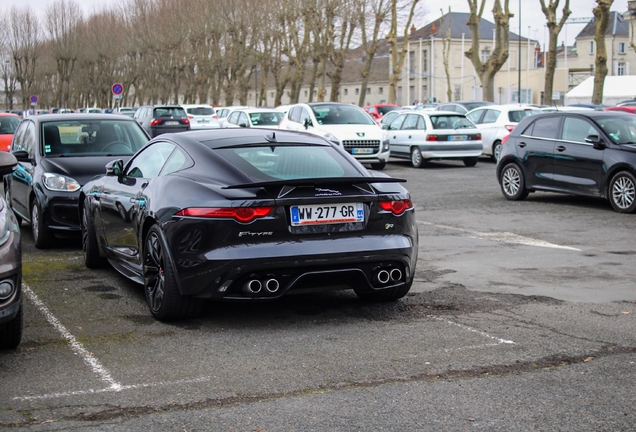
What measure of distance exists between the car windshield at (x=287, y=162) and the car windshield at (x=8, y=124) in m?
19.5

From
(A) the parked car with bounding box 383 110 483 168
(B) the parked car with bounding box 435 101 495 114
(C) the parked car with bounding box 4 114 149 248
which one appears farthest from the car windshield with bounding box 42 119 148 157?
(B) the parked car with bounding box 435 101 495 114

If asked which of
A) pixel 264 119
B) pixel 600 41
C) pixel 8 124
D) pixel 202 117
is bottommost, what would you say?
pixel 8 124

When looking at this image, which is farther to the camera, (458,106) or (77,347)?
(458,106)

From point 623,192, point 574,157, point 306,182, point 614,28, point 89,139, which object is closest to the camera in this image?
point 306,182

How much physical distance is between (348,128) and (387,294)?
16776 mm

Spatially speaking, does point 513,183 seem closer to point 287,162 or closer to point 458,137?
point 458,137

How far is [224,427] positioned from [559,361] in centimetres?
223

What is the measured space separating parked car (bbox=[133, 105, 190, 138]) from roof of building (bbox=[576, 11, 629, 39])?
282 feet

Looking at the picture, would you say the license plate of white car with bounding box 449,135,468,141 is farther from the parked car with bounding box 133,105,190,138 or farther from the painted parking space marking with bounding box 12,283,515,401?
the painted parking space marking with bounding box 12,283,515,401

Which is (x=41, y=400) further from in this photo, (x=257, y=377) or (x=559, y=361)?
(x=559, y=361)

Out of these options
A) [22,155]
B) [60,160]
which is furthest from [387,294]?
[22,155]

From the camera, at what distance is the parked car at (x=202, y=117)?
4259 centimetres

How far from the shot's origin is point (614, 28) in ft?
354

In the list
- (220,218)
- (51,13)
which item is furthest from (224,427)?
(51,13)
